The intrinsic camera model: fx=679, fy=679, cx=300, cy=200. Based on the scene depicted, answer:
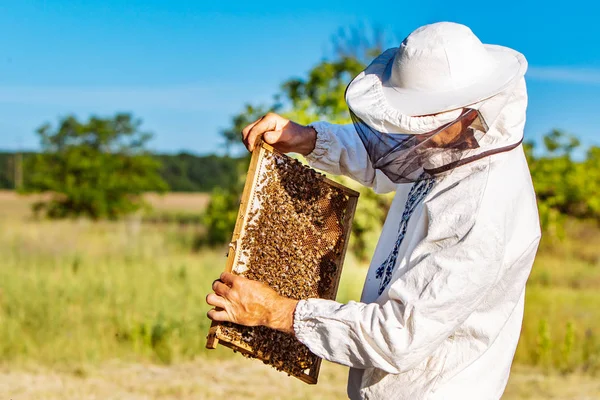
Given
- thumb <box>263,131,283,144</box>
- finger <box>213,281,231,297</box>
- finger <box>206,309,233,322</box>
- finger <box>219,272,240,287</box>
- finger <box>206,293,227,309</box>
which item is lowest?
finger <box>206,309,233,322</box>

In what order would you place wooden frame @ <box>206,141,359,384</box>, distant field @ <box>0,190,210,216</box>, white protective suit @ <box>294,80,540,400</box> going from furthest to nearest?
distant field @ <box>0,190,210,216</box> < wooden frame @ <box>206,141,359,384</box> < white protective suit @ <box>294,80,540,400</box>

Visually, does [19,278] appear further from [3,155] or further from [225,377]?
[3,155]

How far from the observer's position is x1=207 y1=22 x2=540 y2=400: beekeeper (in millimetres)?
2002

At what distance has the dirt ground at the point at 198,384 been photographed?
17.4 feet

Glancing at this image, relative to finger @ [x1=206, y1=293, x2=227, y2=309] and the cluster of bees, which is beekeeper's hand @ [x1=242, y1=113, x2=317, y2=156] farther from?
finger @ [x1=206, y1=293, x2=227, y2=309]

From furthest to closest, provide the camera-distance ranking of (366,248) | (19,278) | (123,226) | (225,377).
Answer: (123,226)
(366,248)
(19,278)
(225,377)

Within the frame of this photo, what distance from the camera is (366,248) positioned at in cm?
1010

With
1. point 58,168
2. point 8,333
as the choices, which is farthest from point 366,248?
point 58,168

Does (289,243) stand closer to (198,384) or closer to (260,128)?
(260,128)

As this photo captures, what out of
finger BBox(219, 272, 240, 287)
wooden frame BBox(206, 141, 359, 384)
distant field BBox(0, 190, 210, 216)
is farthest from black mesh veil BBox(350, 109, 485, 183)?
distant field BBox(0, 190, 210, 216)

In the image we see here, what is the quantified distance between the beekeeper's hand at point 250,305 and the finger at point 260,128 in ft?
1.90

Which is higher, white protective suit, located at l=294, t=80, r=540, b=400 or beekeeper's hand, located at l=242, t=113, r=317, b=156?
beekeeper's hand, located at l=242, t=113, r=317, b=156

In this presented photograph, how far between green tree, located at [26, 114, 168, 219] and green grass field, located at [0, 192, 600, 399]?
613 cm

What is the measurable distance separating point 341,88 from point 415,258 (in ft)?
27.9
